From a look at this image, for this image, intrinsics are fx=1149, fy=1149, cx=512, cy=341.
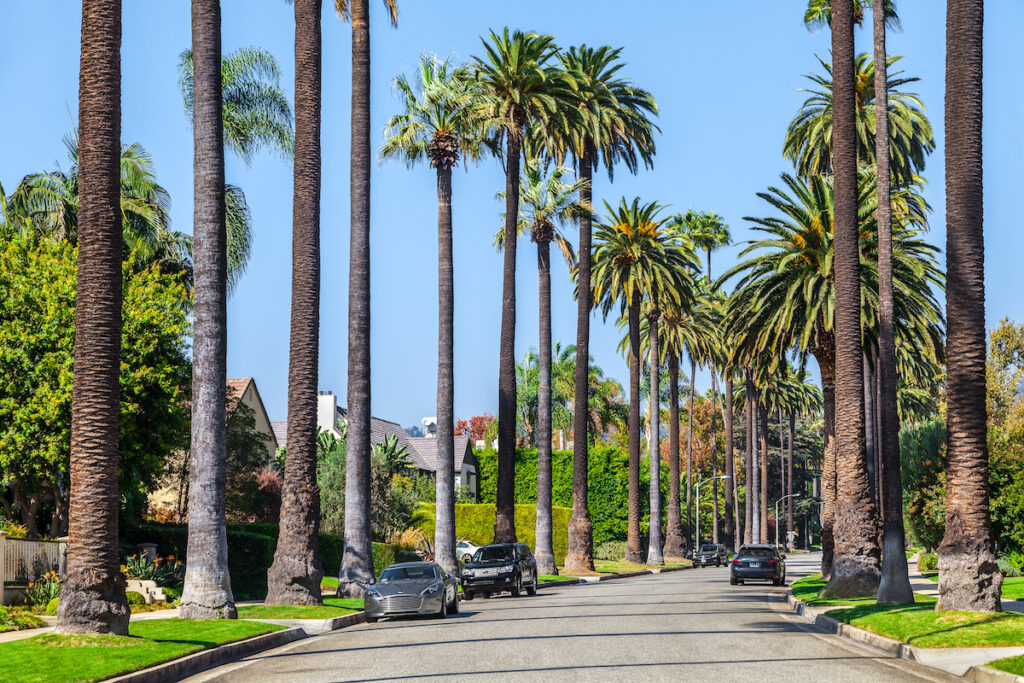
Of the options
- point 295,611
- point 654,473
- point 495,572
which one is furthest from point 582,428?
point 295,611

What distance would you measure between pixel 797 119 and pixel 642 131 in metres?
8.68

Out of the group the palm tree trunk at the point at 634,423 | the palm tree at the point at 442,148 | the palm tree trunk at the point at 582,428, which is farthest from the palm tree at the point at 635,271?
the palm tree at the point at 442,148

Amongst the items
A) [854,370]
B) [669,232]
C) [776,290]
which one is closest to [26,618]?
[854,370]

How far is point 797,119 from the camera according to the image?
52.3 meters

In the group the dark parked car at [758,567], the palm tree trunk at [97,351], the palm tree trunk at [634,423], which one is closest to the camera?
the palm tree trunk at [97,351]

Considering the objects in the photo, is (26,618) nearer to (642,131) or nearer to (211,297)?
(211,297)

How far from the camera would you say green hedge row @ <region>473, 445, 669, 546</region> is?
8188 cm

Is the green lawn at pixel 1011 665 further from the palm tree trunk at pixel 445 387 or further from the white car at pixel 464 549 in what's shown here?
the white car at pixel 464 549

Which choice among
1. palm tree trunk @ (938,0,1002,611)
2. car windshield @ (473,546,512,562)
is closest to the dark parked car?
car windshield @ (473,546,512,562)

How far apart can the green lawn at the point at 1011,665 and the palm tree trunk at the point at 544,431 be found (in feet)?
117

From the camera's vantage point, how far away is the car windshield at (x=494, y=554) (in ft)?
117

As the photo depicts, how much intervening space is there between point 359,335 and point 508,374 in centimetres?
1412

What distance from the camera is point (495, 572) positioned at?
34.9 meters

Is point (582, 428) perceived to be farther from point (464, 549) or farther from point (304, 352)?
point (304, 352)
